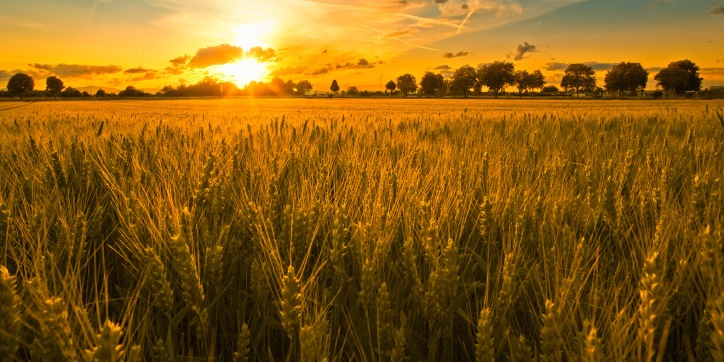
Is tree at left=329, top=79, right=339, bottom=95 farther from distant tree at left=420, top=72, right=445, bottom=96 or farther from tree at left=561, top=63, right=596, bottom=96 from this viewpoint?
tree at left=561, top=63, right=596, bottom=96

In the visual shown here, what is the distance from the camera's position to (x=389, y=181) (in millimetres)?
2412

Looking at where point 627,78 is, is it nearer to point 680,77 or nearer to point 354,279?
point 680,77

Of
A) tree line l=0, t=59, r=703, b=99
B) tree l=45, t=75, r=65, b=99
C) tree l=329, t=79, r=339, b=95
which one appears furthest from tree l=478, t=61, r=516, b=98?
tree l=45, t=75, r=65, b=99

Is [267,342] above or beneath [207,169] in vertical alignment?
beneath

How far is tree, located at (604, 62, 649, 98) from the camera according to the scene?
89.2 meters

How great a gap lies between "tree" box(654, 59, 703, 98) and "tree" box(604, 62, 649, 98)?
3.24 metres

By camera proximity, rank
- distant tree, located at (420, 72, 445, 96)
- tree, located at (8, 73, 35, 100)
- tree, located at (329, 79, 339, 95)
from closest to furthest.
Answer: tree, located at (8, 73, 35, 100), distant tree, located at (420, 72, 445, 96), tree, located at (329, 79, 339, 95)

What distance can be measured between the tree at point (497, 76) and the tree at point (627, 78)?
20.5m

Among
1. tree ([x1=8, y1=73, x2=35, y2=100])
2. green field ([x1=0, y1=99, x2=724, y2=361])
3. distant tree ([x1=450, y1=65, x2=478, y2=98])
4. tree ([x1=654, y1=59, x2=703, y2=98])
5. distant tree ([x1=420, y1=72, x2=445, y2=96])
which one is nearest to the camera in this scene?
green field ([x1=0, y1=99, x2=724, y2=361])

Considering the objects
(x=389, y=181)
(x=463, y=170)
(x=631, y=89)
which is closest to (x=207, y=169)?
(x=389, y=181)

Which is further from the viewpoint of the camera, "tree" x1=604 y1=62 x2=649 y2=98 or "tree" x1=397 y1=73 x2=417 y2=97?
"tree" x1=397 y1=73 x2=417 y2=97

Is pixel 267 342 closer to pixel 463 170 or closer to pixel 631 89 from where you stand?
pixel 463 170

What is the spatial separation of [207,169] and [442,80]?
118 metres

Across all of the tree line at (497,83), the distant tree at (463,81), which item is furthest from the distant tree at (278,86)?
the distant tree at (463,81)
